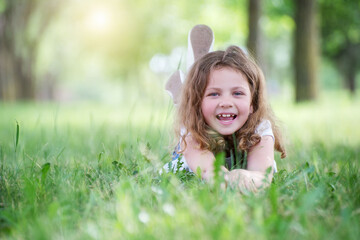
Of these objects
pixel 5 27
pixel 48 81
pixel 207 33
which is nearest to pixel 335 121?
pixel 207 33

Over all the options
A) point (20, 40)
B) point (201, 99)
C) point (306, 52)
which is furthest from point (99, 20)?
point (201, 99)

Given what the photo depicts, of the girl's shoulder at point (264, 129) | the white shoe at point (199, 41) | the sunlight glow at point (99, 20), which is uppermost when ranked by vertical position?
the sunlight glow at point (99, 20)

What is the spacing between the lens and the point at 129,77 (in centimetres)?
3039

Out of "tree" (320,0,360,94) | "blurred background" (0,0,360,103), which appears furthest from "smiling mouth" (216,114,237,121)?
"tree" (320,0,360,94)

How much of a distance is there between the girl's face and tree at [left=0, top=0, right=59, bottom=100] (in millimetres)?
15611

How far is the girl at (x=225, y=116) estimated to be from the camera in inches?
87.1

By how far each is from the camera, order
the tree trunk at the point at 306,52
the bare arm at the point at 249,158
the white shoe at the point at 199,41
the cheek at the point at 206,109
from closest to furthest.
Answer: the bare arm at the point at 249,158 < the cheek at the point at 206,109 < the white shoe at the point at 199,41 < the tree trunk at the point at 306,52

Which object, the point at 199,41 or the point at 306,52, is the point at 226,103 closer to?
the point at 199,41

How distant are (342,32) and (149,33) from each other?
36.5 ft

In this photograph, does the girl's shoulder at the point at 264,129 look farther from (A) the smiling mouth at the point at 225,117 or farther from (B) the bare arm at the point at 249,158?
(A) the smiling mouth at the point at 225,117

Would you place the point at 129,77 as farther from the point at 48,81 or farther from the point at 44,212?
the point at 44,212

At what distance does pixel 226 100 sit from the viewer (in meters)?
2.20

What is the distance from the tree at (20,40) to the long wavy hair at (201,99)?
1544 centimetres

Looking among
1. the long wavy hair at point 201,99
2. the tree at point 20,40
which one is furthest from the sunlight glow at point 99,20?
the long wavy hair at point 201,99
